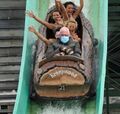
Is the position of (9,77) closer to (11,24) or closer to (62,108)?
(11,24)

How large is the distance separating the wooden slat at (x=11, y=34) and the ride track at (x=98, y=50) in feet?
3.27

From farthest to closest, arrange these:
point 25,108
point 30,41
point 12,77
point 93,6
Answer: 1. point 12,77
2. point 93,6
3. point 30,41
4. point 25,108

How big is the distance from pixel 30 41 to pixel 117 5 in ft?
6.97

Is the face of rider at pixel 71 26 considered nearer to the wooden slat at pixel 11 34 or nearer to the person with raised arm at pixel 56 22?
the person with raised arm at pixel 56 22

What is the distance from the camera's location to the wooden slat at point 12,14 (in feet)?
29.8

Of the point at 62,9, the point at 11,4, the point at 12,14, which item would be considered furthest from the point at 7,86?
the point at 62,9

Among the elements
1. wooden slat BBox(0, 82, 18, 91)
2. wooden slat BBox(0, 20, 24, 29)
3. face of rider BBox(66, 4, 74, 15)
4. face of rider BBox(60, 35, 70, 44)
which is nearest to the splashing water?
face of rider BBox(60, 35, 70, 44)

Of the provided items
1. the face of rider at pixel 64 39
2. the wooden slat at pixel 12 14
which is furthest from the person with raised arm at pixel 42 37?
the wooden slat at pixel 12 14

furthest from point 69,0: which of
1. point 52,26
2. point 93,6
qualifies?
point 52,26

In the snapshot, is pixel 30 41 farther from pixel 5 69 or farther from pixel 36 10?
pixel 5 69

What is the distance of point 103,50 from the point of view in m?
7.02

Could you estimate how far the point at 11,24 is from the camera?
903 cm

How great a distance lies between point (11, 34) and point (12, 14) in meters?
0.35

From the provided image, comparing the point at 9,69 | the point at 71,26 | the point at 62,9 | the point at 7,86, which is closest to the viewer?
the point at 71,26
